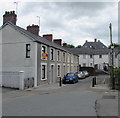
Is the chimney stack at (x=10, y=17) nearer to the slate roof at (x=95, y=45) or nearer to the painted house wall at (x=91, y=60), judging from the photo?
the painted house wall at (x=91, y=60)

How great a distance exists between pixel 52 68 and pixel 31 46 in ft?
20.3

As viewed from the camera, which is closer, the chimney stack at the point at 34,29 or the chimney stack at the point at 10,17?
the chimney stack at the point at 10,17

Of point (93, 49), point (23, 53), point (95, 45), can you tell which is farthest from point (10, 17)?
point (95, 45)

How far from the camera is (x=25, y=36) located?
2175cm

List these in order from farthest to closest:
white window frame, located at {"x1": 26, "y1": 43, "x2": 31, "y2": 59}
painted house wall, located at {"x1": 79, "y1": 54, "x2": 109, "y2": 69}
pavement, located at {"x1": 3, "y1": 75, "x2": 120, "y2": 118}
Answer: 1. painted house wall, located at {"x1": 79, "y1": 54, "x2": 109, "y2": 69}
2. white window frame, located at {"x1": 26, "y1": 43, "x2": 31, "y2": 59}
3. pavement, located at {"x1": 3, "y1": 75, "x2": 120, "y2": 118}

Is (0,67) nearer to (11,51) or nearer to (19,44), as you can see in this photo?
(11,51)

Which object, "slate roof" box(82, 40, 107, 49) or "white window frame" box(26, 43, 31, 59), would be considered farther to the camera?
"slate roof" box(82, 40, 107, 49)

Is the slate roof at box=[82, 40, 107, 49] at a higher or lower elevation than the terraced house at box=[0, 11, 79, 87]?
higher

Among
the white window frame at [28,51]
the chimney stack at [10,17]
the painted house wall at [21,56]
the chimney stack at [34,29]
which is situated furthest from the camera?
the chimney stack at [34,29]

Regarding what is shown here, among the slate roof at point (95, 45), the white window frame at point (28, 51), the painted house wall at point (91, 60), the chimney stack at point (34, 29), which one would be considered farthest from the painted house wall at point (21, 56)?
the slate roof at point (95, 45)

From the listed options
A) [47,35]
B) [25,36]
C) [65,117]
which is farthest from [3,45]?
[65,117]

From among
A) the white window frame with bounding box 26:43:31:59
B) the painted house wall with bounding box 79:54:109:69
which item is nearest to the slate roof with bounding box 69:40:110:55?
the painted house wall with bounding box 79:54:109:69

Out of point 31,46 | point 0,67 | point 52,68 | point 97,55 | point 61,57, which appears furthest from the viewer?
point 97,55

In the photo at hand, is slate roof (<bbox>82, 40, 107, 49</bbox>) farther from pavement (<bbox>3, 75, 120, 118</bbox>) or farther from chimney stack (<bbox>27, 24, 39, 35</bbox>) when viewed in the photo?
pavement (<bbox>3, 75, 120, 118</bbox>)
